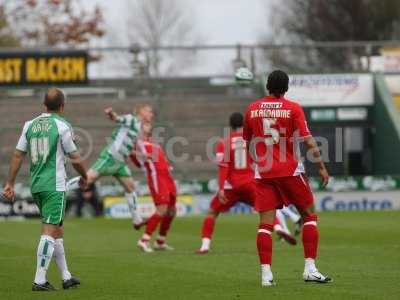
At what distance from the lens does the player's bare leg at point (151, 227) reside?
60.6 feet

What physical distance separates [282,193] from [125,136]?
8132 mm

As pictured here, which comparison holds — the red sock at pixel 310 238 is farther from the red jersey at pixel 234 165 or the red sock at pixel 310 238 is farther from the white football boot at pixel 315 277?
the red jersey at pixel 234 165

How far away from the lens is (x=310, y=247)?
12578 mm

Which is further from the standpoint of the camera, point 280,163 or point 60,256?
point 60,256

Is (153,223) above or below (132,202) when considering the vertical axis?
below

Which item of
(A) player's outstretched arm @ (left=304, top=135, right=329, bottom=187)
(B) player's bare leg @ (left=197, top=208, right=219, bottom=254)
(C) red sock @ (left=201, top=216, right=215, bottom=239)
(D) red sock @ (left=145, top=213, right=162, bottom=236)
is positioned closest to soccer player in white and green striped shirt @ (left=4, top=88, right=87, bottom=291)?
(A) player's outstretched arm @ (left=304, top=135, right=329, bottom=187)

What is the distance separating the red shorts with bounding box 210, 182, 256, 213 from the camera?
60.5 ft

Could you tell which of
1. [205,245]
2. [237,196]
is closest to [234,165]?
[237,196]

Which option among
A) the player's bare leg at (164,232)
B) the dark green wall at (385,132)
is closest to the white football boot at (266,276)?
the player's bare leg at (164,232)

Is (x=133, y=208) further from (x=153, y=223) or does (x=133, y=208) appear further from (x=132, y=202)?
(x=153, y=223)

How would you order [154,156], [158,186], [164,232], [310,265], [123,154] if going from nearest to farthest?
[310,265] < [164,232] < [158,186] < [154,156] < [123,154]

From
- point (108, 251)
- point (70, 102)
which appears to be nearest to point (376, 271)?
point (108, 251)

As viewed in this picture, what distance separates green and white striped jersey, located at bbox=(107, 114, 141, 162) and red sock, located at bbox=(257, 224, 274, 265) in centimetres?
788

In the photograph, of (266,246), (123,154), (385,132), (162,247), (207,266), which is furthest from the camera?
(385,132)
